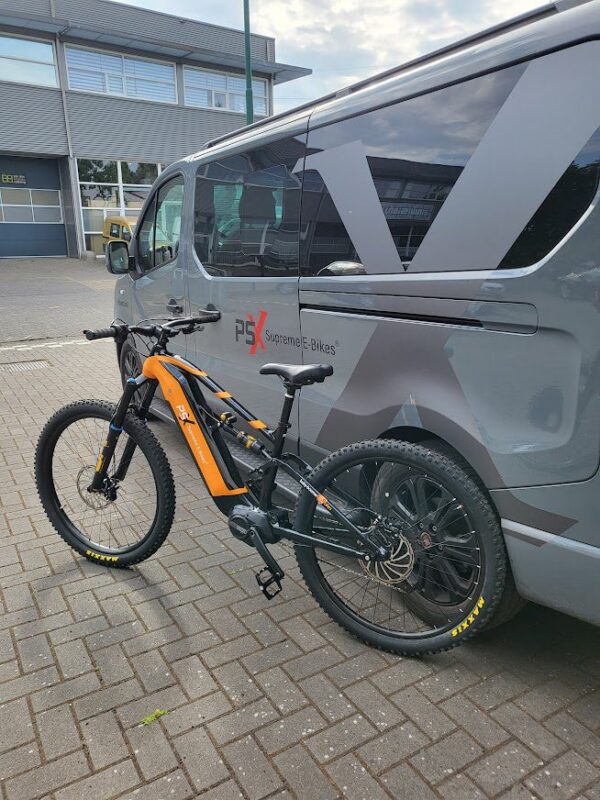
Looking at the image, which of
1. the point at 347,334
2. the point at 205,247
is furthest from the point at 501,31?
the point at 205,247

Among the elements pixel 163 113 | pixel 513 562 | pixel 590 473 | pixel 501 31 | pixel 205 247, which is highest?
pixel 163 113

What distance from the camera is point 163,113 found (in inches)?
1006

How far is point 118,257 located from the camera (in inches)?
209

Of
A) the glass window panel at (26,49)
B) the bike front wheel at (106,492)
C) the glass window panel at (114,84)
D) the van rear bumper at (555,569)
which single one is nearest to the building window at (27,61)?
the glass window panel at (26,49)

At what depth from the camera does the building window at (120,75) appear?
23641 mm

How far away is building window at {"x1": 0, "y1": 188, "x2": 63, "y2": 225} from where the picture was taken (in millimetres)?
24256

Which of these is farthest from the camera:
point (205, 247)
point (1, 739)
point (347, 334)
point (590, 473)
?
point (205, 247)

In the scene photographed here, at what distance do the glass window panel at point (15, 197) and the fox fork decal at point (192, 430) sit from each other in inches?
987

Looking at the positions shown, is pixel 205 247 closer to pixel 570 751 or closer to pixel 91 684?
pixel 91 684

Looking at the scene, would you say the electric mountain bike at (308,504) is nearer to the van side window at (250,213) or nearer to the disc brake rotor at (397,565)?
the disc brake rotor at (397,565)

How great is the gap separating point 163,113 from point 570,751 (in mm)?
27745

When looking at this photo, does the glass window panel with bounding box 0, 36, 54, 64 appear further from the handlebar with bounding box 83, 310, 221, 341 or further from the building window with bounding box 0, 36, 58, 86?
the handlebar with bounding box 83, 310, 221, 341

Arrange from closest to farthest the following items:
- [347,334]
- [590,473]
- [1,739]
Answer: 1. [590,473]
2. [1,739]
3. [347,334]

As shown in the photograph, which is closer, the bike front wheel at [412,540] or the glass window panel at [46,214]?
the bike front wheel at [412,540]
